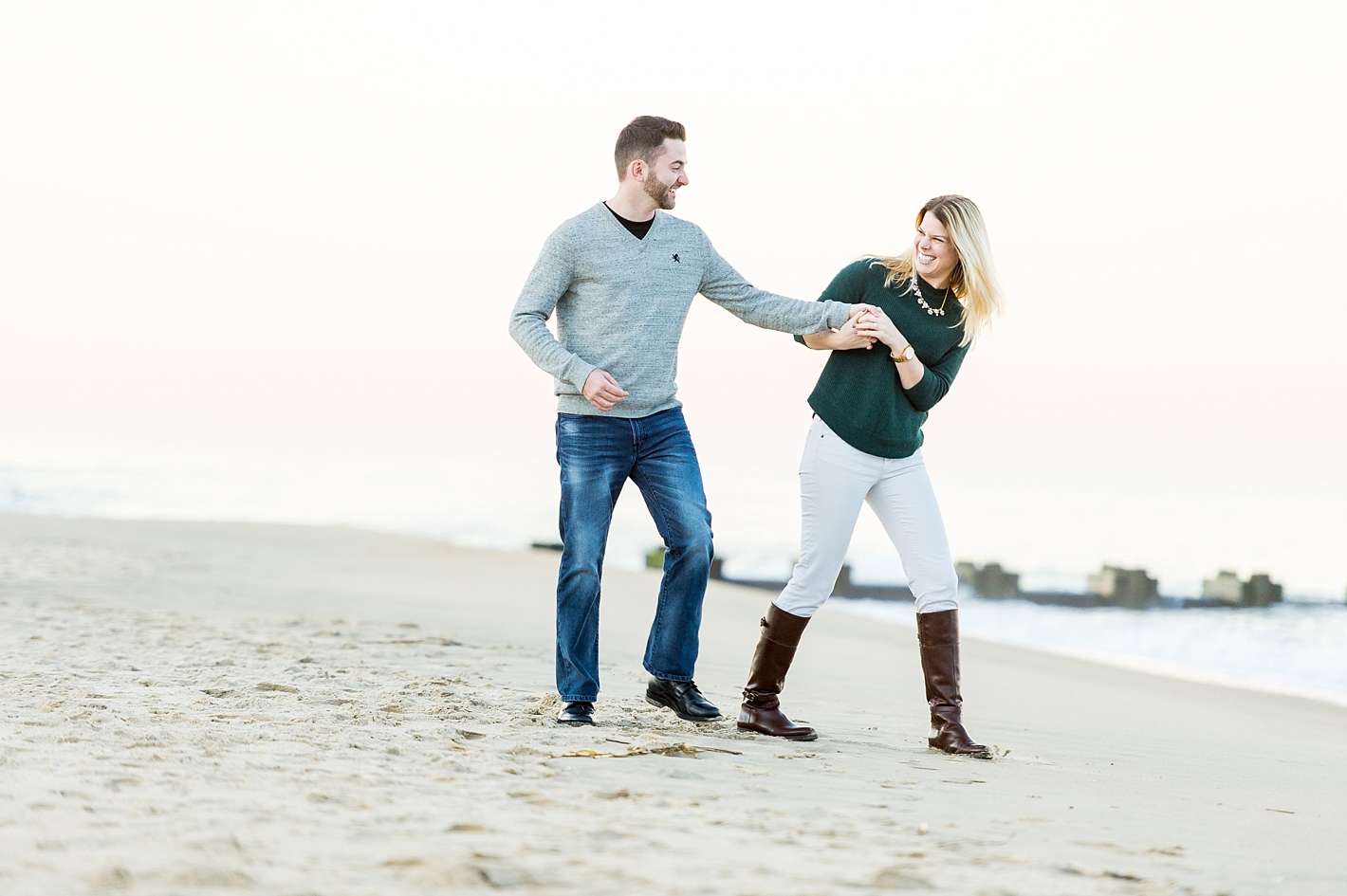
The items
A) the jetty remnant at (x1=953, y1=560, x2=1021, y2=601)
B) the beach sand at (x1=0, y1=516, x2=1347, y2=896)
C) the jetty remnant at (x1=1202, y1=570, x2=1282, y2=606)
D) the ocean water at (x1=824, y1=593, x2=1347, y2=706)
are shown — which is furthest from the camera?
the jetty remnant at (x1=953, y1=560, x2=1021, y2=601)

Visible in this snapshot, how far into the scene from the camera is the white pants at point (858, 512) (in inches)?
157

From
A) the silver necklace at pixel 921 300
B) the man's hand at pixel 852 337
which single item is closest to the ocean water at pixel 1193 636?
the silver necklace at pixel 921 300

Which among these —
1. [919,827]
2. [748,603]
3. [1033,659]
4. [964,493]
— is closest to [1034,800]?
[919,827]

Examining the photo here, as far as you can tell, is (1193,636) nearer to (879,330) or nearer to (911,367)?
(911,367)

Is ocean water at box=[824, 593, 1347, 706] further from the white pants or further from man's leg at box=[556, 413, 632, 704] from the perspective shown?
man's leg at box=[556, 413, 632, 704]

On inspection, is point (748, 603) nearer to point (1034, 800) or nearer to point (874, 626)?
point (874, 626)

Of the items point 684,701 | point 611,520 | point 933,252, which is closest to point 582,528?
point 611,520

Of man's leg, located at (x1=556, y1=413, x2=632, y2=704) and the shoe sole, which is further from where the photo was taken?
the shoe sole

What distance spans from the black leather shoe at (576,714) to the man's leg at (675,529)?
1.01 feet

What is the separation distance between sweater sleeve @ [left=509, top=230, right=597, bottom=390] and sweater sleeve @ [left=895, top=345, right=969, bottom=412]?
112 cm

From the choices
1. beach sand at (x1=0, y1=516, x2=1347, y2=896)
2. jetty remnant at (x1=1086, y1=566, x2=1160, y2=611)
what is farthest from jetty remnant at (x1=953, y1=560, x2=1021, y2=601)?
beach sand at (x1=0, y1=516, x2=1347, y2=896)

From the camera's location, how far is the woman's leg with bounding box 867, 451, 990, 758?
3998mm

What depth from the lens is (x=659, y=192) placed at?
12.8 ft

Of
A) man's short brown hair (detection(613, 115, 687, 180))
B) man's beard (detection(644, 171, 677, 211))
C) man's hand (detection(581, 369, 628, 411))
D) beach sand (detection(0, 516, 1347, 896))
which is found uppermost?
man's short brown hair (detection(613, 115, 687, 180))
